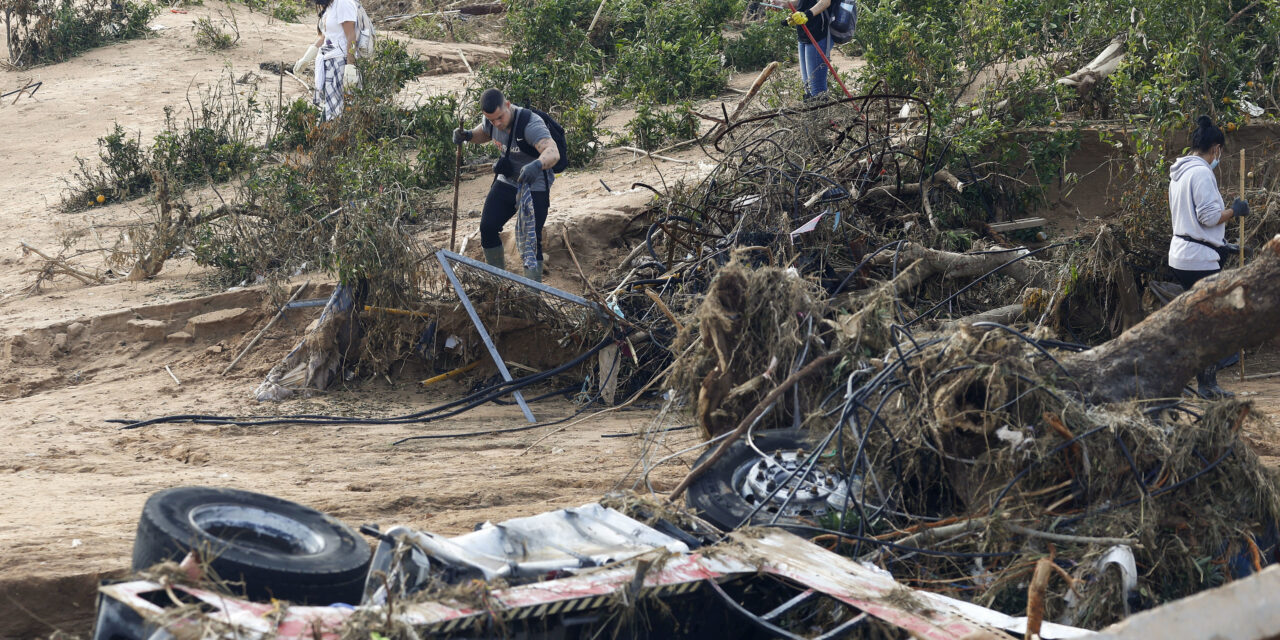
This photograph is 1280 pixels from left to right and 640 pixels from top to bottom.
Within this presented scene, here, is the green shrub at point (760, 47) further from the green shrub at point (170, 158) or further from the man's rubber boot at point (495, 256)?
the man's rubber boot at point (495, 256)

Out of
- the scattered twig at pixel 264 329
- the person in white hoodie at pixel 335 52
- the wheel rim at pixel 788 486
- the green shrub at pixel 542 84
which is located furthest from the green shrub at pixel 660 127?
the wheel rim at pixel 788 486

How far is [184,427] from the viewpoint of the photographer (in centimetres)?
658

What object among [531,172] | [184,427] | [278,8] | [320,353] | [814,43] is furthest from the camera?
[278,8]

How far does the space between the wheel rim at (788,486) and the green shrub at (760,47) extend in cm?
935

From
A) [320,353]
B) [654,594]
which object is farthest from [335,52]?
[654,594]

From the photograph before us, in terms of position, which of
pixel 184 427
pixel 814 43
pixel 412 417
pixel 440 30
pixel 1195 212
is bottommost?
pixel 412 417

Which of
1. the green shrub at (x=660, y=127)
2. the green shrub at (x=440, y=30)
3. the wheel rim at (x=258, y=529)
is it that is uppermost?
the green shrub at (x=440, y=30)

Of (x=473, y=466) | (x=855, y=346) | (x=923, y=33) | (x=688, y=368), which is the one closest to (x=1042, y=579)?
(x=855, y=346)

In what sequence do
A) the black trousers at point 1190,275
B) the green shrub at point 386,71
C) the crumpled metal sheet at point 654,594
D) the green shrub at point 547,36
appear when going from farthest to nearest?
the green shrub at point 547,36 < the green shrub at point 386,71 < the black trousers at point 1190,275 < the crumpled metal sheet at point 654,594

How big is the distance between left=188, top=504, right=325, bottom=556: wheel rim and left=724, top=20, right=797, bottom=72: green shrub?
34.4 feet

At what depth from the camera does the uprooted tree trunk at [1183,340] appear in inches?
170

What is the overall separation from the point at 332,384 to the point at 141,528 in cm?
418

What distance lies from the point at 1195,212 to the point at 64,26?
46.6 ft

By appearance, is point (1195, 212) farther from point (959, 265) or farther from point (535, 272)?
point (535, 272)
